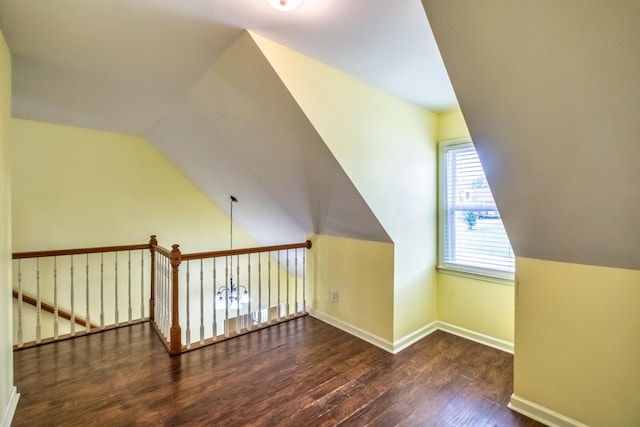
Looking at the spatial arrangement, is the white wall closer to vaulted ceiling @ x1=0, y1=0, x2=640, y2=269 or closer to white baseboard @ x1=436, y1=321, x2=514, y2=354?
vaulted ceiling @ x1=0, y1=0, x2=640, y2=269

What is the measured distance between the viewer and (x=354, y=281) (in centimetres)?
317

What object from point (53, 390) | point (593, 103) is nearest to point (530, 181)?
point (593, 103)

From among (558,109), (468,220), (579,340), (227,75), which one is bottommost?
(579,340)

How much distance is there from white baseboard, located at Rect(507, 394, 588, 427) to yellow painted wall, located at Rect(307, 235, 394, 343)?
105 cm

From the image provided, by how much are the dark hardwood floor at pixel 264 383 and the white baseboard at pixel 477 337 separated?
9cm

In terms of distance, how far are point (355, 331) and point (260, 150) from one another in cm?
209

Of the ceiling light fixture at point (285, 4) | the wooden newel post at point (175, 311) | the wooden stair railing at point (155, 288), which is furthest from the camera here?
the wooden stair railing at point (155, 288)

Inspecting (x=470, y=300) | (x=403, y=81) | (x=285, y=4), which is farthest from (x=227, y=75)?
(x=470, y=300)

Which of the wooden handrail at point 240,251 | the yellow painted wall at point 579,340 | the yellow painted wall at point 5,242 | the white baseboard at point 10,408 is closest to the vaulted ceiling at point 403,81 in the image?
the yellow painted wall at point 579,340

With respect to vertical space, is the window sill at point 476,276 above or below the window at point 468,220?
below

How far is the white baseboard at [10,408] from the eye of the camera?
1766mm

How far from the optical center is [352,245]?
316cm

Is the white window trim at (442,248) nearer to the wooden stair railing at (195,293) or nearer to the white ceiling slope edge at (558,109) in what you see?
the white ceiling slope edge at (558,109)

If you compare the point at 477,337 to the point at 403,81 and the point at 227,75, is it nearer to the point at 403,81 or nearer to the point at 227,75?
the point at 403,81
